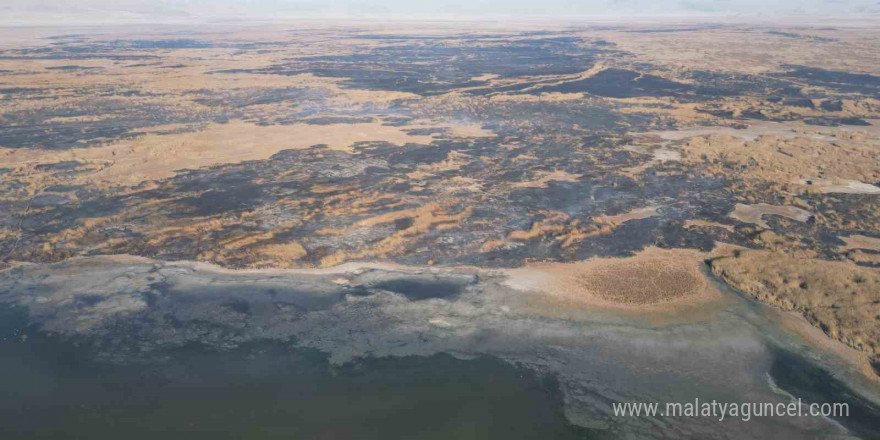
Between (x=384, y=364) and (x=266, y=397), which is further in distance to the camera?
(x=384, y=364)

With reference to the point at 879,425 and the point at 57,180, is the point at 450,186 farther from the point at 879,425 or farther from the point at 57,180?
the point at 57,180

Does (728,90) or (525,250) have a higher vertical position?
(728,90)

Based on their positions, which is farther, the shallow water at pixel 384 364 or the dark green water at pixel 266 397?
the shallow water at pixel 384 364

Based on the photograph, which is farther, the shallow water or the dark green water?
the shallow water

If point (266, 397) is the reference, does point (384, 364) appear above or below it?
above

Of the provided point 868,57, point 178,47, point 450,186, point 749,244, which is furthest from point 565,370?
point 178,47

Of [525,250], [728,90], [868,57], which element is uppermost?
[868,57]

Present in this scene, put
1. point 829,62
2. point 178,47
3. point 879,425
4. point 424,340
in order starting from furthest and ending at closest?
point 178,47 < point 829,62 < point 424,340 < point 879,425

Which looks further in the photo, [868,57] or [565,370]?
[868,57]
